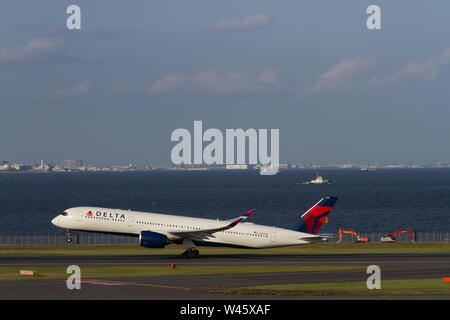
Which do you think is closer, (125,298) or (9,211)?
(125,298)

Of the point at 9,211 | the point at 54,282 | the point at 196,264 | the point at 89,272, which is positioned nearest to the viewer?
the point at 54,282

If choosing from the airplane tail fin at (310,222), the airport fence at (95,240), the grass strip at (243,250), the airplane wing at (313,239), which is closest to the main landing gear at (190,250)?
the grass strip at (243,250)

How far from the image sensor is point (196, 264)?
60.1 m

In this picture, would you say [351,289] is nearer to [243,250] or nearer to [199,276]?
[199,276]

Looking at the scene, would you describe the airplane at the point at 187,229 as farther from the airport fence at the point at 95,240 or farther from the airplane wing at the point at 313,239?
the airport fence at the point at 95,240

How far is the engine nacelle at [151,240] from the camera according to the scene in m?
64.9

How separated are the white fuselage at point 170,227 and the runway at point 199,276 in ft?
4.93

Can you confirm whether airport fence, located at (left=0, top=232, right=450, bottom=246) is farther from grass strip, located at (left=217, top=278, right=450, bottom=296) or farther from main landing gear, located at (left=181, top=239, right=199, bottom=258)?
grass strip, located at (left=217, top=278, right=450, bottom=296)

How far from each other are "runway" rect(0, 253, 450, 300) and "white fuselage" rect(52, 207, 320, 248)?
1.50m
